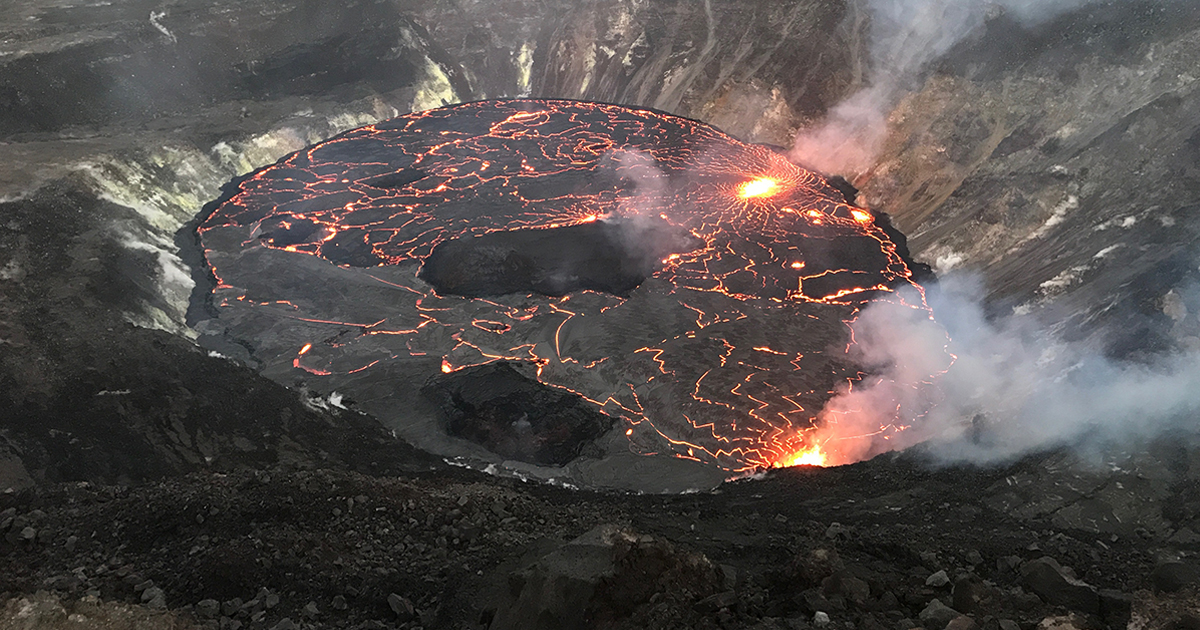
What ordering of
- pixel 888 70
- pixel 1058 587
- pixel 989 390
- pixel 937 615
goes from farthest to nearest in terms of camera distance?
pixel 888 70 → pixel 989 390 → pixel 1058 587 → pixel 937 615

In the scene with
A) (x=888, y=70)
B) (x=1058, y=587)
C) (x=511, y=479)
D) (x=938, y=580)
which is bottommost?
(x=511, y=479)

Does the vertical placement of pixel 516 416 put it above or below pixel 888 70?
below

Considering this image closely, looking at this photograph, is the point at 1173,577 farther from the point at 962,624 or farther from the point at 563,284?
the point at 563,284

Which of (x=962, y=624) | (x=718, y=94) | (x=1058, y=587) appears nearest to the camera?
(x=962, y=624)

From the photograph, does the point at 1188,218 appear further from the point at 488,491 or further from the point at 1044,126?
the point at 488,491

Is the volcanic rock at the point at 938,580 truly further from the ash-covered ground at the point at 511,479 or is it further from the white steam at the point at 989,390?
the white steam at the point at 989,390

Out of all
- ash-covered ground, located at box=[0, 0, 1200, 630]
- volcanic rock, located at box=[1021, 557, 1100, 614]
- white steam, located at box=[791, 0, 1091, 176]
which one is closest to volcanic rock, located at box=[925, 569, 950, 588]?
ash-covered ground, located at box=[0, 0, 1200, 630]

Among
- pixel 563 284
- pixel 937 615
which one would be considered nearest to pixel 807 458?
pixel 937 615

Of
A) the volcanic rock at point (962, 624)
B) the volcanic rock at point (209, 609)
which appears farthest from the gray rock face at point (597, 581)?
the volcanic rock at point (209, 609)

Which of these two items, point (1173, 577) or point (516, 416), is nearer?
point (1173, 577)
